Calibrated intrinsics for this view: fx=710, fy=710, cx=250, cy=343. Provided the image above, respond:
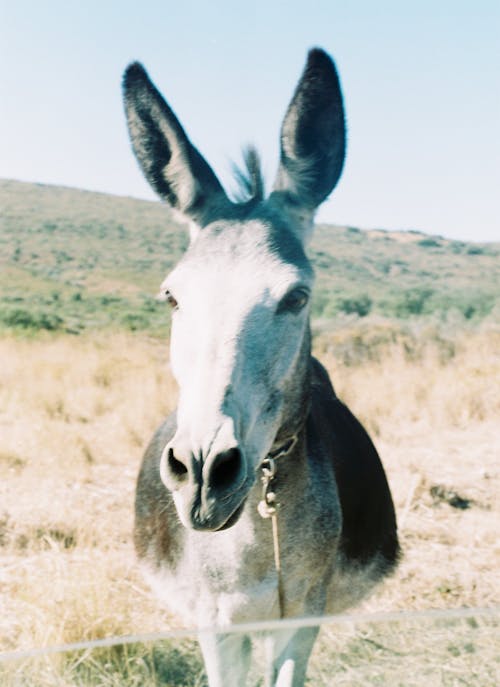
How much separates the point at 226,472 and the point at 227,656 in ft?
1.39

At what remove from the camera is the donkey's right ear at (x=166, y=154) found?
243 centimetres

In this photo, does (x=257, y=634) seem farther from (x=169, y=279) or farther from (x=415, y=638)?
(x=169, y=279)

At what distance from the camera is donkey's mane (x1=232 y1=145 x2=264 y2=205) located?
2611mm

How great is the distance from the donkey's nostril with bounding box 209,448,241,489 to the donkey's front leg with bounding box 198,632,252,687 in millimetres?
338

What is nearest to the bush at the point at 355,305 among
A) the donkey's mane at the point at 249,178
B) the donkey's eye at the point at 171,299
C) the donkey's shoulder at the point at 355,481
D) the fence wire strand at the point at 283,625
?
the donkey's shoulder at the point at 355,481

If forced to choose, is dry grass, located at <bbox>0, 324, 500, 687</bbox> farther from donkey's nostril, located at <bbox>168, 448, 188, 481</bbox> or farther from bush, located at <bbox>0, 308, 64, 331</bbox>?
bush, located at <bbox>0, 308, 64, 331</bbox>

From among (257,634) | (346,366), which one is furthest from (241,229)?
(346,366)

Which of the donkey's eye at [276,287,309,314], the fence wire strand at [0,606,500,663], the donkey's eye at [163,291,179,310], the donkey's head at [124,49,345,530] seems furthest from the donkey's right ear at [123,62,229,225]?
the fence wire strand at [0,606,500,663]

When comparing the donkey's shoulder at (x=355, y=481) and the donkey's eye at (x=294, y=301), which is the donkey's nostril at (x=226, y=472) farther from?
the donkey's shoulder at (x=355, y=481)

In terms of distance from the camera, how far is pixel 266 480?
2.23 meters

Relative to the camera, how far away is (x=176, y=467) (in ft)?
5.69

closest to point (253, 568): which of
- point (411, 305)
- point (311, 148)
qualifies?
point (311, 148)

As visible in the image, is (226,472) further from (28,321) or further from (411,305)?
(411,305)

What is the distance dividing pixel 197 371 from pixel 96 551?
3196 millimetres
